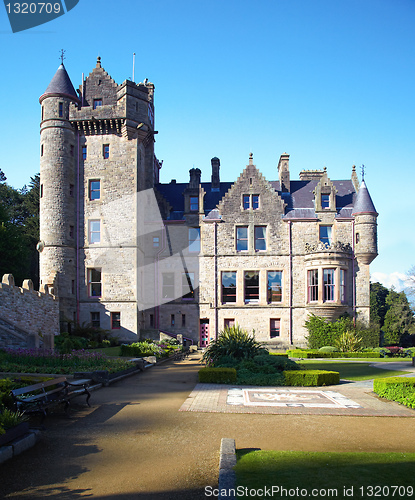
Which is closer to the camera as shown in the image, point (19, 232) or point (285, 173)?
point (285, 173)

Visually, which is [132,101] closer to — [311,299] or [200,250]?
[200,250]

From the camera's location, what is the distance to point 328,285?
116ft

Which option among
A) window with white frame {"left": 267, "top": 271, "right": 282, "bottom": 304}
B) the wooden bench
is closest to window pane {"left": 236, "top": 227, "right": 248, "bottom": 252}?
window with white frame {"left": 267, "top": 271, "right": 282, "bottom": 304}

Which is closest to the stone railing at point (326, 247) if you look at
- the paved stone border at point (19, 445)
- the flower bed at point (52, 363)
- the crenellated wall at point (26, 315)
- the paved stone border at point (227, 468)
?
the crenellated wall at point (26, 315)

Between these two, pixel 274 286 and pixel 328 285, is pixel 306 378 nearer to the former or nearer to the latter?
pixel 328 285

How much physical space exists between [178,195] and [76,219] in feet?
33.1

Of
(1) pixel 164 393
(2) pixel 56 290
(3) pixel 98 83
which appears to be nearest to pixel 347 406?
(1) pixel 164 393

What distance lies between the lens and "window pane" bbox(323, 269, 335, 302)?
35.4 meters

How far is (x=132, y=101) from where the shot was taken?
115ft

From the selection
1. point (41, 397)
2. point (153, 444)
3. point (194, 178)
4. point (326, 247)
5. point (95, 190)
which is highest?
point (194, 178)

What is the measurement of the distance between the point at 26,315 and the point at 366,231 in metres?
26.6

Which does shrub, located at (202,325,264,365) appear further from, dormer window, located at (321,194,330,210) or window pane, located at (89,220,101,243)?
dormer window, located at (321,194,330,210)

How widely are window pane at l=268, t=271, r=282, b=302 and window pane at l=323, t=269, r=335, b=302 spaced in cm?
371

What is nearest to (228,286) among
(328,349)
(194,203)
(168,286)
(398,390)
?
(168,286)
